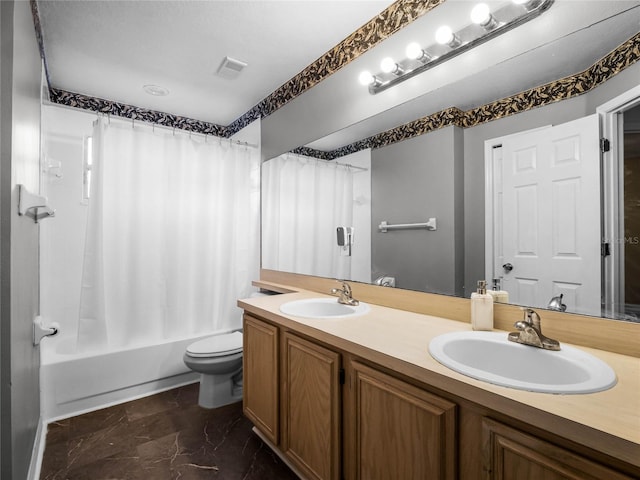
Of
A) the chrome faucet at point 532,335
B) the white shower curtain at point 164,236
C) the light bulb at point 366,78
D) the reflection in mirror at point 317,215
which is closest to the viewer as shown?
the chrome faucet at point 532,335

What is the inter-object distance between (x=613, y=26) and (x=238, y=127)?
2.92 meters

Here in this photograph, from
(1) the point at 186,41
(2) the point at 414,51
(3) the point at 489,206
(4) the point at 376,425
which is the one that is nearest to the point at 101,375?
(4) the point at 376,425

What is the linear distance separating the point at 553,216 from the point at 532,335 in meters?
0.45

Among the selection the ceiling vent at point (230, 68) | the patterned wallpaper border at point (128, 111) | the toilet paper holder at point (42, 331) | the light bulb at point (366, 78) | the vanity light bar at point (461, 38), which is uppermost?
the ceiling vent at point (230, 68)

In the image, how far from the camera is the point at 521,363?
1.06m

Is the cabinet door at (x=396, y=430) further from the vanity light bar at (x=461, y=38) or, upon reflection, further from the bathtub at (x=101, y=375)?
the bathtub at (x=101, y=375)

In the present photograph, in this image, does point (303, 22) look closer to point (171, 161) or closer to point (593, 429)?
point (171, 161)

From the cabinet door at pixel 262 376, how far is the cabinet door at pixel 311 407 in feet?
0.23

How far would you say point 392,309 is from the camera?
169 centimetres

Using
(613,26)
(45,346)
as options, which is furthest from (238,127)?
(613,26)

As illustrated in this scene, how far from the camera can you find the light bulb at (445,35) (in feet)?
4.76

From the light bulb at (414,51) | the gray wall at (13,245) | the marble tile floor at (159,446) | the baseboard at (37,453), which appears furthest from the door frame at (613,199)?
the baseboard at (37,453)

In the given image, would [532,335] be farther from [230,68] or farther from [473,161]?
[230,68]

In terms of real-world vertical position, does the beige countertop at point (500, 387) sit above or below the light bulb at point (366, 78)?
below
